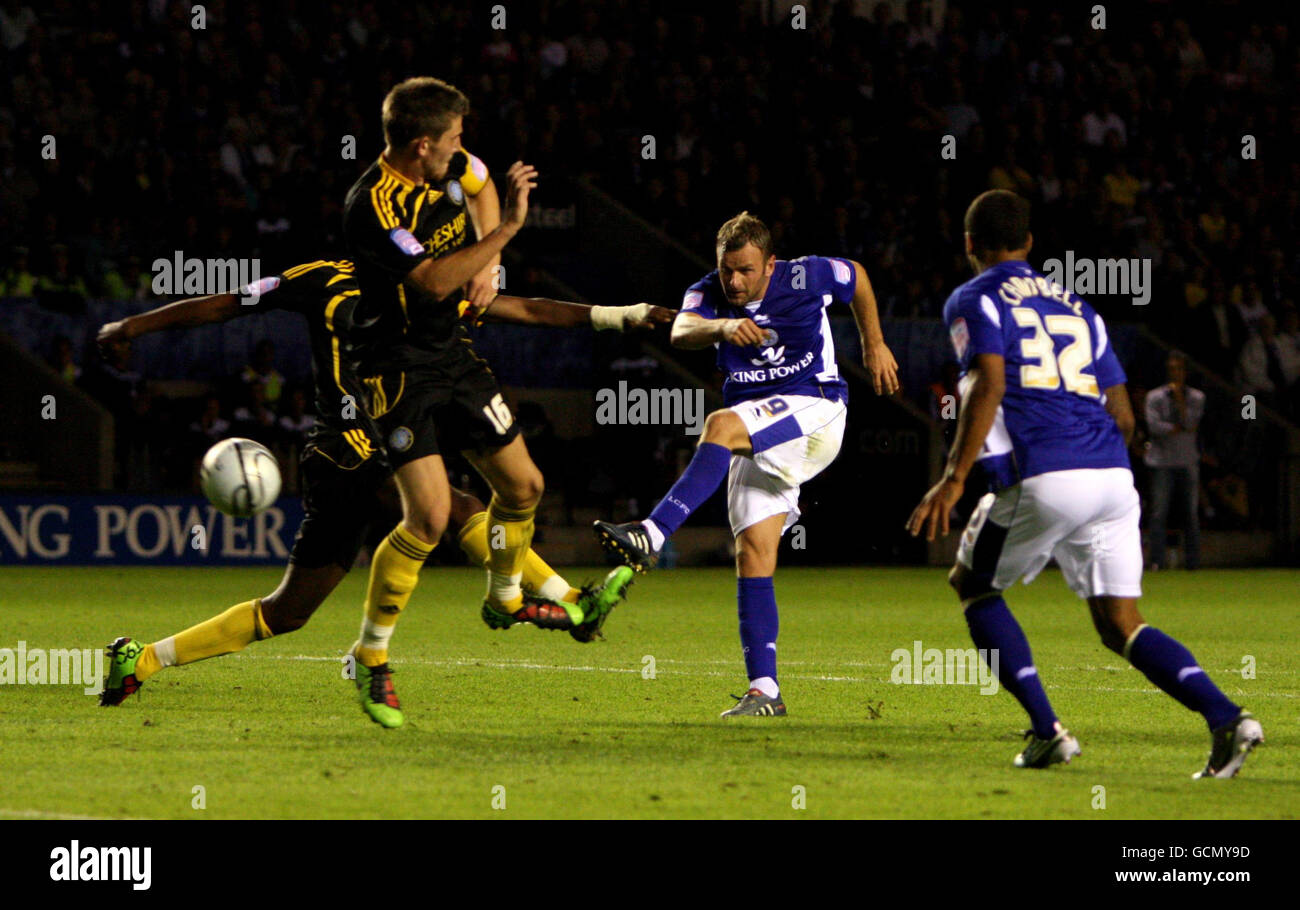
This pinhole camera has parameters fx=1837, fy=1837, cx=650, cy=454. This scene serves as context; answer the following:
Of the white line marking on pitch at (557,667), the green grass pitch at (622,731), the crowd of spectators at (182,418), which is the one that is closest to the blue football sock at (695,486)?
the green grass pitch at (622,731)

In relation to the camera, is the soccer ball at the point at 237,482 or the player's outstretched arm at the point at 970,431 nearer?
the player's outstretched arm at the point at 970,431

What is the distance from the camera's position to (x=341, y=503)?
7.23 m

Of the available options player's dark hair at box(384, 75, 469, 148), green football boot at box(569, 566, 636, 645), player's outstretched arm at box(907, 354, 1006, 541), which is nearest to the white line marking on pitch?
green football boot at box(569, 566, 636, 645)

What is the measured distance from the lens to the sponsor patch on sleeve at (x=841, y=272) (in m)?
7.83

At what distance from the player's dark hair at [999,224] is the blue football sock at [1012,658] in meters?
1.18

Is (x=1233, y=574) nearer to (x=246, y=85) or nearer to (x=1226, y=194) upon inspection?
(x=1226, y=194)

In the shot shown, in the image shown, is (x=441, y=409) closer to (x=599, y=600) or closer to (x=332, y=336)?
(x=332, y=336)

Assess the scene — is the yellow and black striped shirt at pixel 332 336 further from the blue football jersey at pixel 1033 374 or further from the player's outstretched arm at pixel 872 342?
the blue football jersey at pixel 1033 374

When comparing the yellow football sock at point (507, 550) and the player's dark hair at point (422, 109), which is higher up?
the player's dark hair at point (422, 109)

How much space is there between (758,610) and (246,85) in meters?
15.4

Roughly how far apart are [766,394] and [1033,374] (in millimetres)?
1869

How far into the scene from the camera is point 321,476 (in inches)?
285
